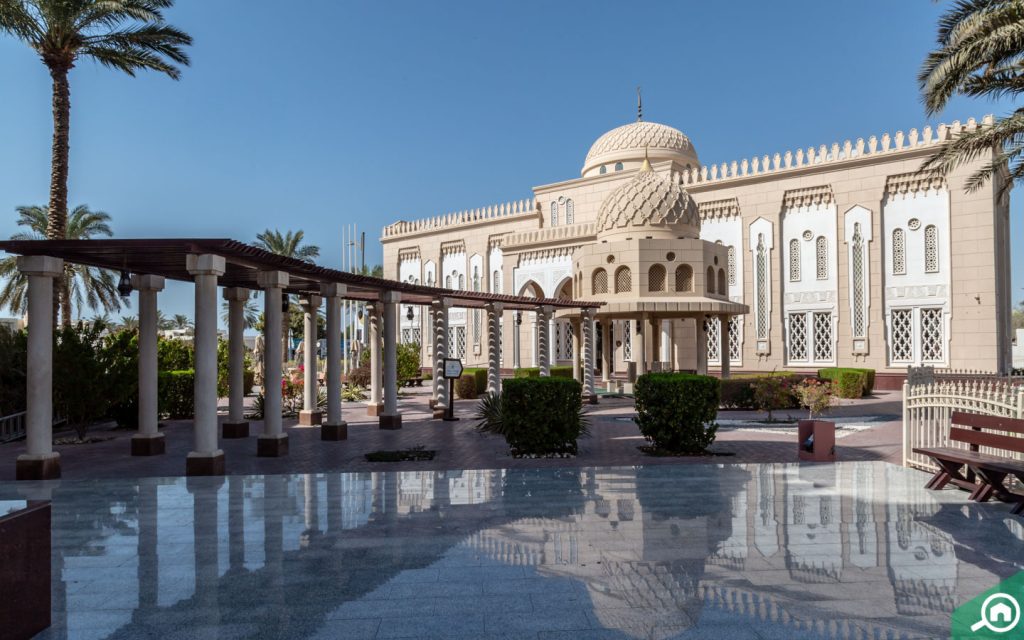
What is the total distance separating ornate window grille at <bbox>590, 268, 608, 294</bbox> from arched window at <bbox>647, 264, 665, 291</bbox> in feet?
5.27

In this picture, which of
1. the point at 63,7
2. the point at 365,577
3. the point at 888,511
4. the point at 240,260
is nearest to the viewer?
the point at 365,577

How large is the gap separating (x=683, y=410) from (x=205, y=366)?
24.7 feet

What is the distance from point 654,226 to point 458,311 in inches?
727

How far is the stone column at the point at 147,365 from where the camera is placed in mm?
12734

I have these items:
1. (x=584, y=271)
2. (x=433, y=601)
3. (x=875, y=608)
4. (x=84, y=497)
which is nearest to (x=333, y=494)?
(x=84, y=497)

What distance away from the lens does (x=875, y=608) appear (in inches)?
191

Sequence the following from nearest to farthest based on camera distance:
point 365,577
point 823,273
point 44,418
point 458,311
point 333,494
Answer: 1. point 365,577
2. point 333,494
3. point 44,418
4. point 823,273
5. point 458,311

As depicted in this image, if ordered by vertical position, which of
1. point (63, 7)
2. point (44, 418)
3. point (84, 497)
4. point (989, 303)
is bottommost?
point (84, 497)

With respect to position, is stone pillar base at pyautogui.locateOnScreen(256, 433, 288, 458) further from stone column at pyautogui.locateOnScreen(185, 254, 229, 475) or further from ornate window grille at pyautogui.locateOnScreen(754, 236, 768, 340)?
ornate window grille at pyautogui.locateOnScreen(754, 236, 768, 340)

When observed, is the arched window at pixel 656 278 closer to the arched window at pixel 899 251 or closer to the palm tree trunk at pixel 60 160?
the arched window at pixel 899 251

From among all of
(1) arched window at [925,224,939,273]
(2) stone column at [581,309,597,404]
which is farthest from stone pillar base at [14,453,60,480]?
(1) arched window at [925,224,939,273]

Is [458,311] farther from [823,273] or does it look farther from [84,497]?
[84,497]

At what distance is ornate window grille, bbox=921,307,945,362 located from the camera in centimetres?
2731

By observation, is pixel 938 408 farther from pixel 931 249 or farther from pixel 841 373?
pixel 931 249
